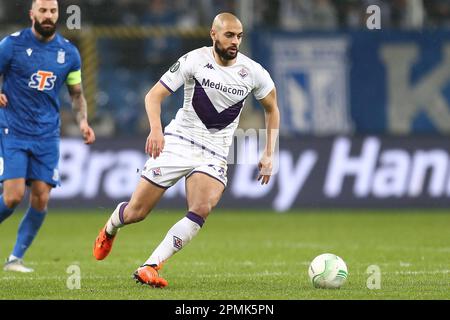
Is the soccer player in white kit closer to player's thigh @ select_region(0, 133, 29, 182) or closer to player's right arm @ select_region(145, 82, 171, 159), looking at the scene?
player's right arm @ select_region(145, 82, 171, 159)

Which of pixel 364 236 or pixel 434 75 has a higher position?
pixel 434 75

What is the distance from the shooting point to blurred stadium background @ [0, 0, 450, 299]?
51.9ft

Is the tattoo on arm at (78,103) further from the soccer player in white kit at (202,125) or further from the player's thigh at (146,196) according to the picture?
the player's thigh at (146,196)

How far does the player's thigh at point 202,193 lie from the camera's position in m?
9.33

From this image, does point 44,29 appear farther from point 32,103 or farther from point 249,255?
point 249,255

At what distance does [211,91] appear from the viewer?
9.60 meters

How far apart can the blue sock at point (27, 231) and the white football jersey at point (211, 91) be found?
194 centimetres

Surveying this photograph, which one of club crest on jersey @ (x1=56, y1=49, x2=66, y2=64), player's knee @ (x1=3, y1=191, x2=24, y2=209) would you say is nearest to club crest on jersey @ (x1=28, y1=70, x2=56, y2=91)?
club crest on jersey @ (x1=56, y1=49, x2=66, y2=64)

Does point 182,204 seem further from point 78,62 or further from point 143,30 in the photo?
point 78,62

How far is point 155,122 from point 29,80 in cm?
185

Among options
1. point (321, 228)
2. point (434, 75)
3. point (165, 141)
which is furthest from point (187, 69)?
point (434, 75)

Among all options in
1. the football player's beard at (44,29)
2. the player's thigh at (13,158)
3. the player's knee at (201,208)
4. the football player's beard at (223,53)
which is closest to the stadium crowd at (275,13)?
the football player's beard at (44,29)

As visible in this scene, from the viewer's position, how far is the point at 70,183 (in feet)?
59.4
